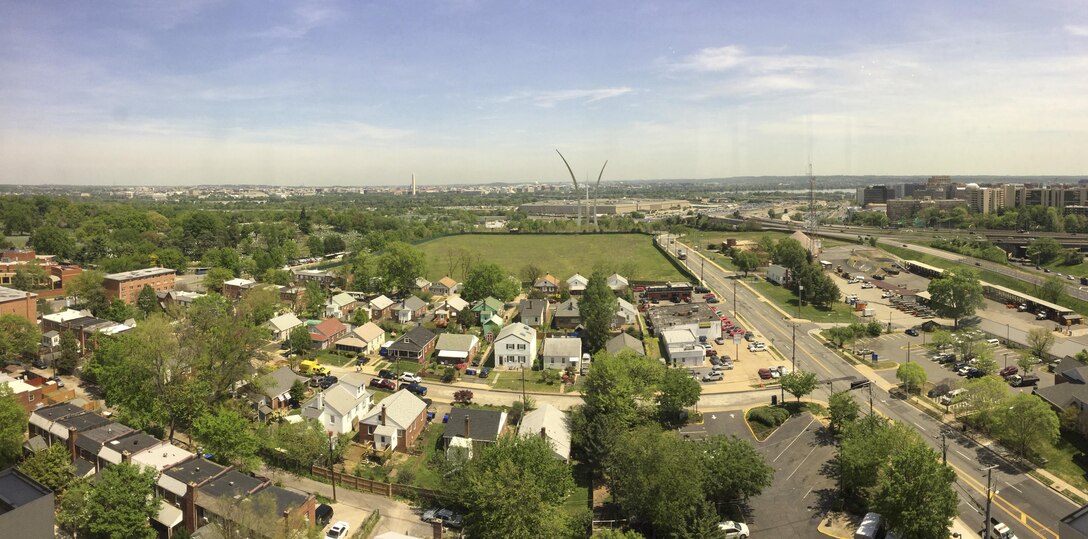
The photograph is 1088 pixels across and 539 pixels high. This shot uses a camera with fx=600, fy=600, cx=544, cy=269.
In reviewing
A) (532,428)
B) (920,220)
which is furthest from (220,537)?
(920,220)

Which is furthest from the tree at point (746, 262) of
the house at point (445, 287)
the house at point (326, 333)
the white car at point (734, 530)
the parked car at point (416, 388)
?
the white car at point (734, 530)

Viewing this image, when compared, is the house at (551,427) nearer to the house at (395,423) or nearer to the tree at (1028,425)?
the house at (395,423)

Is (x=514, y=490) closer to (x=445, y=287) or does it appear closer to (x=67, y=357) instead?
(x=67, y=357)

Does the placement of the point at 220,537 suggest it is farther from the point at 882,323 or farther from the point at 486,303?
the point at 882,323

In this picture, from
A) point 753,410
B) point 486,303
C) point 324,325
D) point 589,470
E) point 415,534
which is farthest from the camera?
point 486,303

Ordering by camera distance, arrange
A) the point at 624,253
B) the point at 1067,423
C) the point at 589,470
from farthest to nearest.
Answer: the point at 624,253, the point at 1067,423, the point at 589,470

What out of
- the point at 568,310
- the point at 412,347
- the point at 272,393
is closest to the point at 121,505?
the point at 272,393

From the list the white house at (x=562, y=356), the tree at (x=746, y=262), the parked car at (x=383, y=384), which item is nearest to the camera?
the parked car at (x=383, y=384)

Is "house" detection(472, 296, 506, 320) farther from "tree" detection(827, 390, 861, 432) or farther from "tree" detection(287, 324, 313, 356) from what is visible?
"tree" detection(827, 390, 861, 432)
